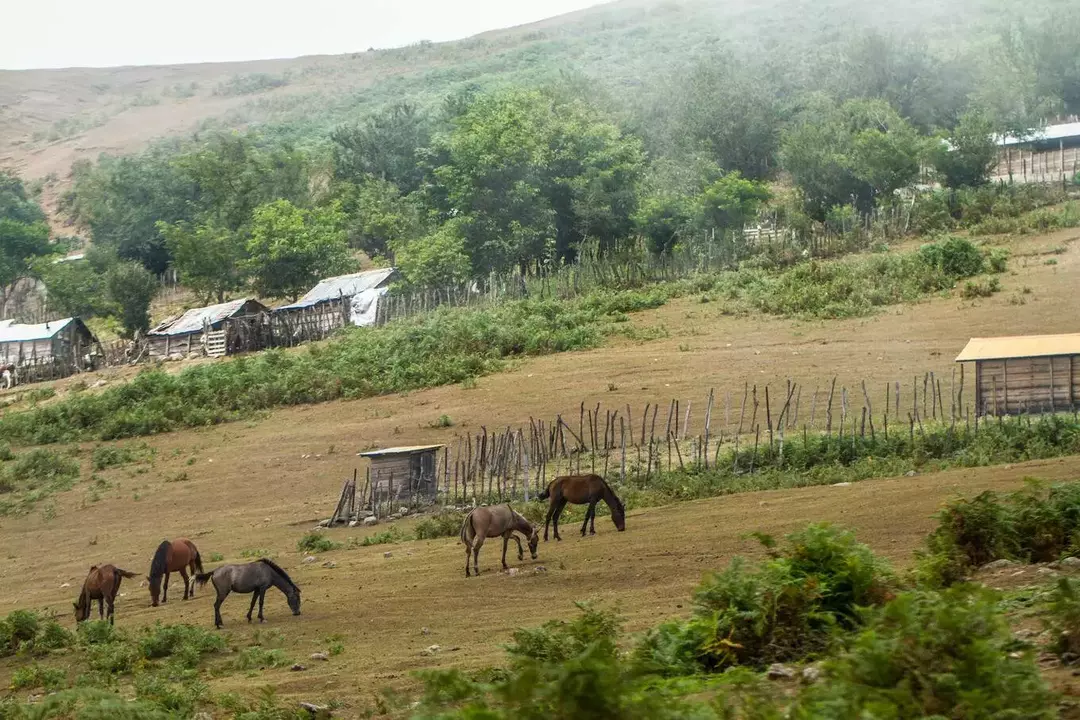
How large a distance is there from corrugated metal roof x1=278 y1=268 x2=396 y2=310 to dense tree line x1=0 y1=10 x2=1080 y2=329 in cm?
134

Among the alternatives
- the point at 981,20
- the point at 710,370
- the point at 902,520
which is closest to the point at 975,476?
the point at 902,520

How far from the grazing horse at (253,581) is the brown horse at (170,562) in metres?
2.38

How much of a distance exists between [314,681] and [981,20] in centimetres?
10843

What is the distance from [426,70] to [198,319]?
80724 mm

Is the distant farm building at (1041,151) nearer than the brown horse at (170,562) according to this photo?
No

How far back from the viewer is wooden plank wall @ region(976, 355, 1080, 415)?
891 inches

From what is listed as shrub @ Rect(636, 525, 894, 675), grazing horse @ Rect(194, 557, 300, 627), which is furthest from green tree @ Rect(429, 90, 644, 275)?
shrub @ Rect(636, 525, 894, 675)

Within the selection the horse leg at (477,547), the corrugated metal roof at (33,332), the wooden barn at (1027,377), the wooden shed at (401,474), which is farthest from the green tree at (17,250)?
the horse leg at (477,547)

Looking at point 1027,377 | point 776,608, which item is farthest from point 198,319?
point 776,608

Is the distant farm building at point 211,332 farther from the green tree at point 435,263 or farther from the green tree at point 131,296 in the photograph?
the green tree at point 435,263

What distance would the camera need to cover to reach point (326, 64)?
14488 cm

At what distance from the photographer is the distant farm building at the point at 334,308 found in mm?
46750

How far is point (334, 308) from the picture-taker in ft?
159

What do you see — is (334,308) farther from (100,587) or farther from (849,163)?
(100,587)
